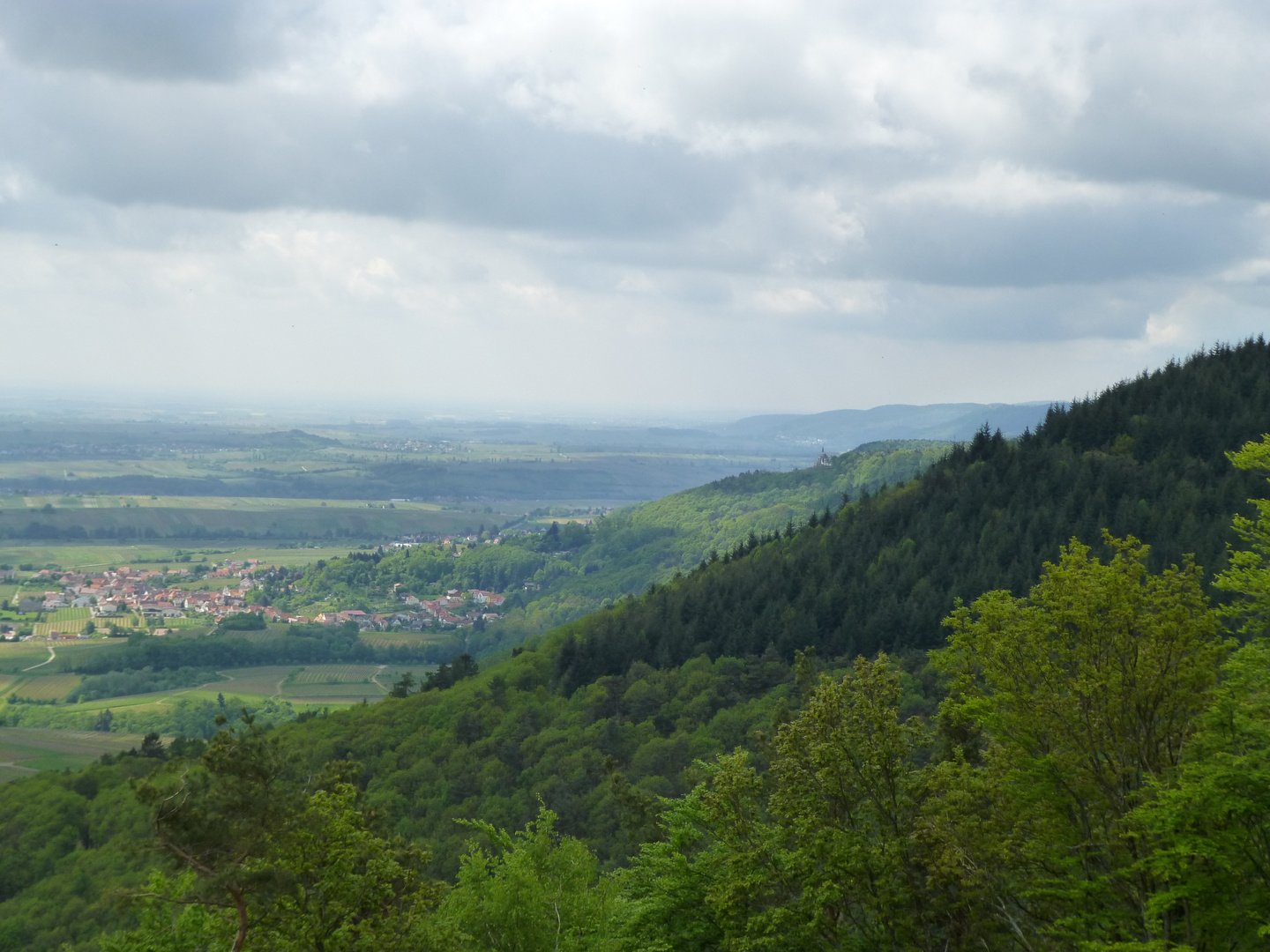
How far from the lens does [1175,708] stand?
1888 centimetres

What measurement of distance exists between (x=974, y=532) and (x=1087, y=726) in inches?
3561

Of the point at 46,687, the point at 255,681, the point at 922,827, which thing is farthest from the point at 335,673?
the point at 922,827

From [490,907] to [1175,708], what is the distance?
1658 cm

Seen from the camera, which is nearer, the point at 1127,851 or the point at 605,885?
the point at 1127,851

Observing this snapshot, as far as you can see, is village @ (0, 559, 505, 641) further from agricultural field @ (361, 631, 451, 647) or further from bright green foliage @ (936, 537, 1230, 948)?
bright green foliage @ (936, 537, 1230, 948)

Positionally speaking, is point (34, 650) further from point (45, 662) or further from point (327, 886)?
point (327, 886)

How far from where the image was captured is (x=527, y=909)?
24.8 metres

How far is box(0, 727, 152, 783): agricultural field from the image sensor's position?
9488 cm

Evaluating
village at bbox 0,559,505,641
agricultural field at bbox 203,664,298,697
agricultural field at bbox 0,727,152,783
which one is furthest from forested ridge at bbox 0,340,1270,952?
village at bbox 0,559,505,641

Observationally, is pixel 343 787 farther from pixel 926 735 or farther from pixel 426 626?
pixel 426 626

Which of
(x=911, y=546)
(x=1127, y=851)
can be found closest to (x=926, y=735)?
(x=1127, y=851)

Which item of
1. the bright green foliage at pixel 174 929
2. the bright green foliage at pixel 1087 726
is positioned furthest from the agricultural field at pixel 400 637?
the bright green foliage at pixel 1087 726

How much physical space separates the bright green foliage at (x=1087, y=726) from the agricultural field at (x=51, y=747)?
97.4 m

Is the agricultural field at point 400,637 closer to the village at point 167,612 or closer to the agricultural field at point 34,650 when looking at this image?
the village at point 167,612
